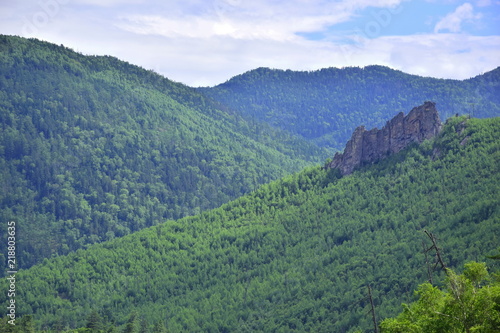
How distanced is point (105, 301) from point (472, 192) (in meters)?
92.9

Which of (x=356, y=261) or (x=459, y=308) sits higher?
(x=356, y=261)

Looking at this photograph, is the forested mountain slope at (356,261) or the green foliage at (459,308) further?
the forested mountain slope at (356,261)

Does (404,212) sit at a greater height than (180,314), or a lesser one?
greater

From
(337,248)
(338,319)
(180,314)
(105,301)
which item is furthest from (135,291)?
(338,319)

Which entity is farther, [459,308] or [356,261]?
[356,261]

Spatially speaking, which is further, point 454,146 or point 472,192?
point 454,146

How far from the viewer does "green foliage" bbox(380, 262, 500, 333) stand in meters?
55.8

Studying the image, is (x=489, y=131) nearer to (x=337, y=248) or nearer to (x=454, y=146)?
(x=454, y=146)

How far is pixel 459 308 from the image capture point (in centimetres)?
5700

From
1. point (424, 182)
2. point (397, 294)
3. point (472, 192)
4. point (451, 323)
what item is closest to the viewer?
point (451, 323)

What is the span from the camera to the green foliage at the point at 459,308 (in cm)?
5584

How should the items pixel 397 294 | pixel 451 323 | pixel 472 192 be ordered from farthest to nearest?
pixel 472 192 < pixel 397 294 < pixel 451 323

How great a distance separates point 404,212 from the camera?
182500 mm

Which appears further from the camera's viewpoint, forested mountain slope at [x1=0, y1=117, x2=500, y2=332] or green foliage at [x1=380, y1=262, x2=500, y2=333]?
forested mountain slope at [x1=0, y1=117, x2=500, y2=332]
